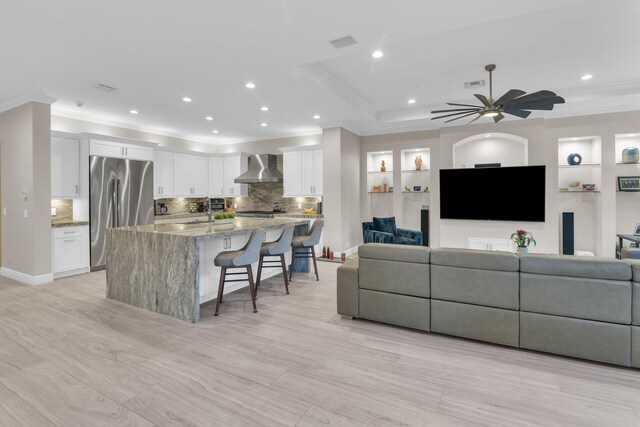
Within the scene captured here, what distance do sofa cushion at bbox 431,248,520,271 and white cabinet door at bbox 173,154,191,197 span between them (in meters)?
6.53

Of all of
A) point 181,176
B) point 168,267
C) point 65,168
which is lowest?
point 168,267

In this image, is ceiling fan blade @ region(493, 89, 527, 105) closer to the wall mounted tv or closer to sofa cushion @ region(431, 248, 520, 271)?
sofa cushion @ region(431, 248, 520, 271)

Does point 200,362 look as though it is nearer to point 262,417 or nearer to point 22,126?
point 262,417

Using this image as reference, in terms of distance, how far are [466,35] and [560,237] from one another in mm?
4403

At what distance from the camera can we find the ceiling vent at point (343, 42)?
124 inches

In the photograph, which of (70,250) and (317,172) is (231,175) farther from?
(70,250)

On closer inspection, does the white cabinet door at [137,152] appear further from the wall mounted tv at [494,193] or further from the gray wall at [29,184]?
the wall mounted tv at [494,193]

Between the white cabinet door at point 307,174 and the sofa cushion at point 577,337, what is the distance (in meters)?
5.17

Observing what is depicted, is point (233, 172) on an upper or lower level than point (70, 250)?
upper

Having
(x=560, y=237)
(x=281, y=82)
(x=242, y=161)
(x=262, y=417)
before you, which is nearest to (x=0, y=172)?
(x=242, y=161)


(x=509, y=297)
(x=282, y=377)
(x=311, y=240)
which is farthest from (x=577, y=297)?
(x=311, y=240)

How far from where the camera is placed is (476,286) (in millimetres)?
2697

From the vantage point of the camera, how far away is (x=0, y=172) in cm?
530

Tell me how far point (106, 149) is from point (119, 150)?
0.23 metres
